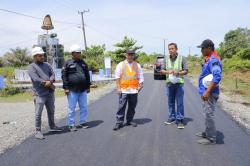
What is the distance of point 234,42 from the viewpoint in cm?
5419

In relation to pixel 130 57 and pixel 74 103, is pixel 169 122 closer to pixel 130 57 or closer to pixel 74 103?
pixel 130 57

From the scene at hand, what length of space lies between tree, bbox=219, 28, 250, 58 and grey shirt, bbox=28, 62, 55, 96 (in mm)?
46994

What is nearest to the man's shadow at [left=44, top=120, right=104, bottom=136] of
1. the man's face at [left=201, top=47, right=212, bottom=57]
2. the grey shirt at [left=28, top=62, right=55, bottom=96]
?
the grey shirt at [left=28, top=62, right=55, bottom=96]

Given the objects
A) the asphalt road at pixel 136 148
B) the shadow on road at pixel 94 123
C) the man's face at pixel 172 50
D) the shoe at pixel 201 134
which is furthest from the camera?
the shadow on road at pixel 94 123

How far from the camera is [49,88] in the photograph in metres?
6.89

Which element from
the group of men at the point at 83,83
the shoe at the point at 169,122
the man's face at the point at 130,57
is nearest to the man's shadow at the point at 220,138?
the group of men at the point at 83,83

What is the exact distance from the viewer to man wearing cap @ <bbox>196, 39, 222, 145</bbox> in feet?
18.3

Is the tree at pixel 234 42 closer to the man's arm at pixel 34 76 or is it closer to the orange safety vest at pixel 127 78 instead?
the orange safety vest at pixel 127 78

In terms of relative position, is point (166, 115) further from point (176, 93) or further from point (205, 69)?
point (205, 69)

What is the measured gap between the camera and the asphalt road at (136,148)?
16.3 ft

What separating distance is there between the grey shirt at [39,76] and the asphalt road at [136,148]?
958 millimetres

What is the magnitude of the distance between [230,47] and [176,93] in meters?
47.9

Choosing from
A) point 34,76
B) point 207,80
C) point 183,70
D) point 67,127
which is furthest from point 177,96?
point 34,76

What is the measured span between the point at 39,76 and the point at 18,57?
55215 millimetres
